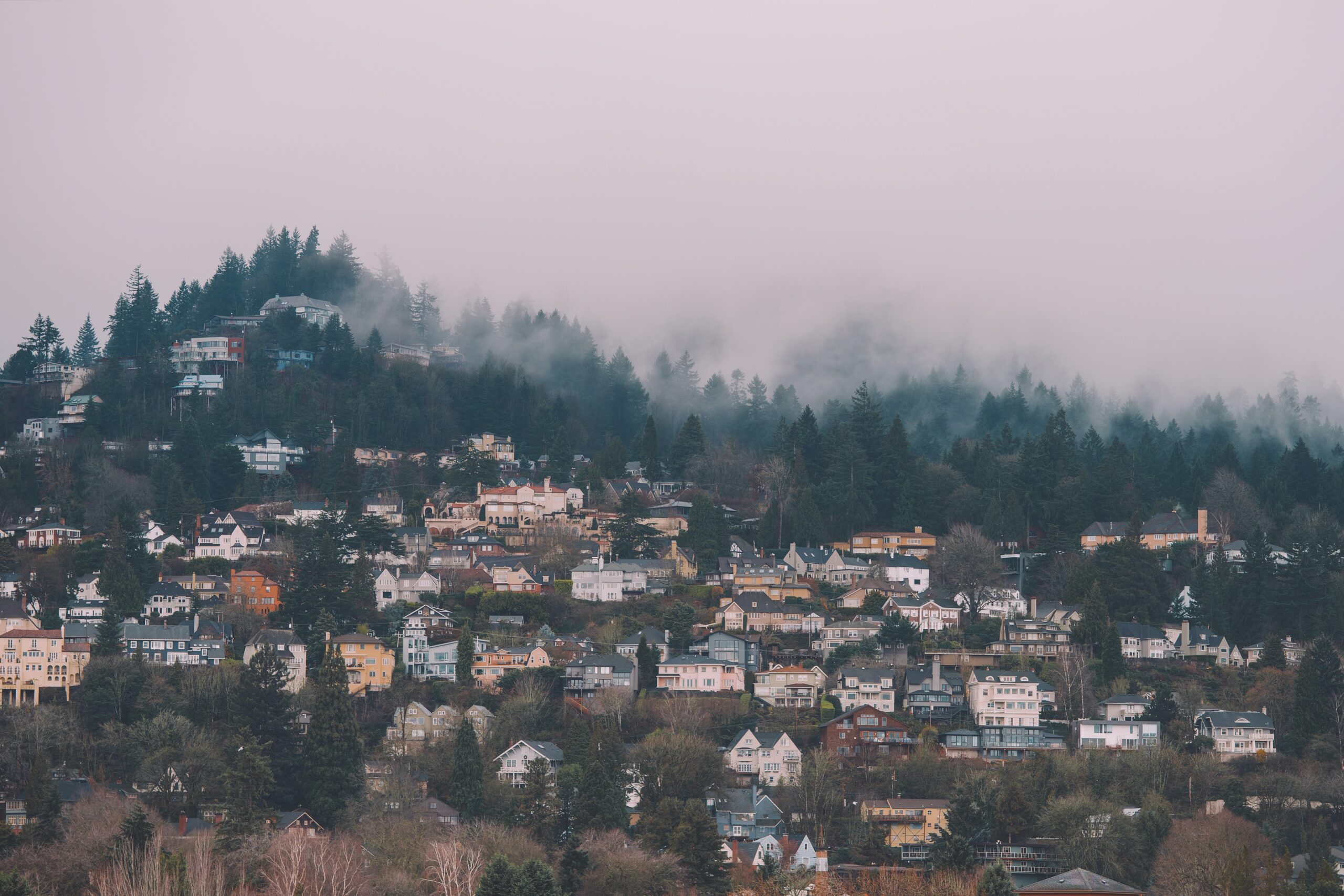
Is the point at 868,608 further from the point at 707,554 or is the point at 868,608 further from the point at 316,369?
the point at 316,369

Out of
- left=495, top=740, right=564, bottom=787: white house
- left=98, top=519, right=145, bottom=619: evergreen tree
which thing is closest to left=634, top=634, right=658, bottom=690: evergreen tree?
left=495, top=740, right=564, bottom=787: white house

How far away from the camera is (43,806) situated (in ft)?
205

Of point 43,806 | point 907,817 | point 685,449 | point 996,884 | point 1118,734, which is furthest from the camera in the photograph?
point 685,449

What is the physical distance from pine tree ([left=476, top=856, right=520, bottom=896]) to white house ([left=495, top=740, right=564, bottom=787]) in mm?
17253

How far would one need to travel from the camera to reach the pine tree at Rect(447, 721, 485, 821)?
66062mm

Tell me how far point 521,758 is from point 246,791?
1092 cm

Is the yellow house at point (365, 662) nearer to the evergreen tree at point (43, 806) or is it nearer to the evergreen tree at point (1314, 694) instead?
the evergreen tree at point (43, 806)

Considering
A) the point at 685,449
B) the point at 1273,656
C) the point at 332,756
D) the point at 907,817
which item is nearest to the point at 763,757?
the point at 907,817

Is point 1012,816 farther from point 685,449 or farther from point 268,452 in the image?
point 268,452

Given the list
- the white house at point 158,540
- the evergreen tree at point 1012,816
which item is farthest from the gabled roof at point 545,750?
the white house at point 158,540

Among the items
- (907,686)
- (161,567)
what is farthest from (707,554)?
(161,567)

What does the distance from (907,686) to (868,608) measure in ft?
28.6

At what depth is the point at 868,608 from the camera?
86250mm

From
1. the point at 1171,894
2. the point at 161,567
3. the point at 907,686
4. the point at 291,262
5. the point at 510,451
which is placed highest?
the point at 291,262
